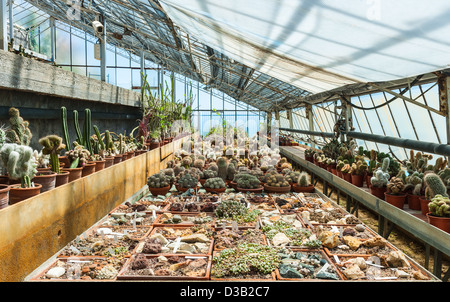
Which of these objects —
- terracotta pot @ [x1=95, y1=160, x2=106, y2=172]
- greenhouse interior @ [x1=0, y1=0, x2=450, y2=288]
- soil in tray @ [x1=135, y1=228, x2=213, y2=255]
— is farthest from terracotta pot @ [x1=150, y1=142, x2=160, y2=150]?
soil in tray @ [x1=135, y1=228, x2=213, y2=255]

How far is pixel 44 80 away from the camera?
12.4ft

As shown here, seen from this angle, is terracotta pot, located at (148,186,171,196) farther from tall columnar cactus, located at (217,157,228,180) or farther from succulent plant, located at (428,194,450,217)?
succulent plant, located at (428,194,450,217)

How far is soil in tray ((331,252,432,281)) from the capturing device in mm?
2029

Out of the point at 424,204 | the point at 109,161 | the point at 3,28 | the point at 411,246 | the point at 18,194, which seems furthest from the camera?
the point at 411,246

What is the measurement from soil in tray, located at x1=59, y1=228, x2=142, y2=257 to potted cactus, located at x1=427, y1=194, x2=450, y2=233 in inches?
81.5

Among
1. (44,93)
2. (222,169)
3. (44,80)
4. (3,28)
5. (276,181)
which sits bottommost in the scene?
(276,181)

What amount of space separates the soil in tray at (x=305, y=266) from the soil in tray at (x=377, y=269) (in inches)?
2.6

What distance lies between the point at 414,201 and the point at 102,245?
2.58 meters

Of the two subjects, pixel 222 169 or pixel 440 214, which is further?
pixel 222 169

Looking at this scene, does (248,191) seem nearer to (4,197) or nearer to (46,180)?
(46,180)

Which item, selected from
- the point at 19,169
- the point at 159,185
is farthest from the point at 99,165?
the point at 19,169

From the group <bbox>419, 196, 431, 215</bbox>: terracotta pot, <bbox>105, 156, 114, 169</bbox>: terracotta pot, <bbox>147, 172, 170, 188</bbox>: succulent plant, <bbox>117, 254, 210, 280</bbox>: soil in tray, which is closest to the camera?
<bbox>117, 254, 210, 280</bbox>: soil in tray

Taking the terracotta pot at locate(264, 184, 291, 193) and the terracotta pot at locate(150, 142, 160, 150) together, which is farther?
the terracotta pot at locate(150, 142, 160, 150)
